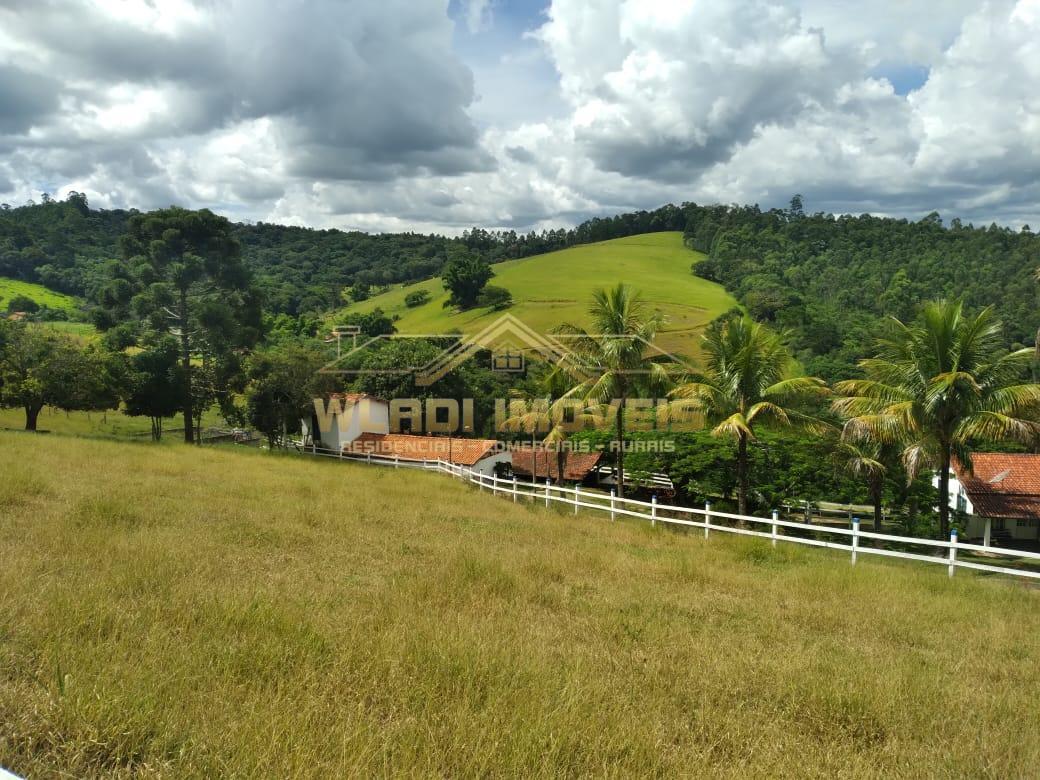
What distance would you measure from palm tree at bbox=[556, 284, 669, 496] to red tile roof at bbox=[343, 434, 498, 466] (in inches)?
445

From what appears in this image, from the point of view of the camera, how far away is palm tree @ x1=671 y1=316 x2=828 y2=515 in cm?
1580

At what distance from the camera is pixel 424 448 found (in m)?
30.8

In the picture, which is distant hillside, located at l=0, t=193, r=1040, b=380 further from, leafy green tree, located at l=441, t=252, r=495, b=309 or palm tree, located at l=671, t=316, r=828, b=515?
palm tree, located at l=671, t=316, r=828, b=515

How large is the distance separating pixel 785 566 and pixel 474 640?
769cm

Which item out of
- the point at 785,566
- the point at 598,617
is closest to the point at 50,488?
the point at 598,617

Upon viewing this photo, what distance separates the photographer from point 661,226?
15388 cm

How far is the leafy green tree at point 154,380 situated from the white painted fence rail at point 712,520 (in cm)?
807

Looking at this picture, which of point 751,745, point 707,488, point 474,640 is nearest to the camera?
point 751,745

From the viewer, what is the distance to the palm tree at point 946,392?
13.1m

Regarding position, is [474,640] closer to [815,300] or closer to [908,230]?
[815,300]

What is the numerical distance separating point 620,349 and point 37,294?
111 metres

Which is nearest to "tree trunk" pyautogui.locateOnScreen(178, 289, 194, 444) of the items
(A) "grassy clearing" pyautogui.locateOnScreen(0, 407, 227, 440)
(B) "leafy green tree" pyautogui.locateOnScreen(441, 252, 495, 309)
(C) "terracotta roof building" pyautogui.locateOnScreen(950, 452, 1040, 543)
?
(A) "grassy clearing" pyautogui.locateOnScreen(0, 407, 227, 440)

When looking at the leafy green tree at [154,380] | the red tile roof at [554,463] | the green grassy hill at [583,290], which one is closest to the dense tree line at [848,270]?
the green grassy hill at [583,290]

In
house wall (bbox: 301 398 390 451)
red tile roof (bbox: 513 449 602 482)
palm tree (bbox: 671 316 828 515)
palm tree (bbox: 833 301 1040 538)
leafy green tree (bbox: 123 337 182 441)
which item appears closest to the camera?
palm tree (bbox: 833 301 1040 538)
